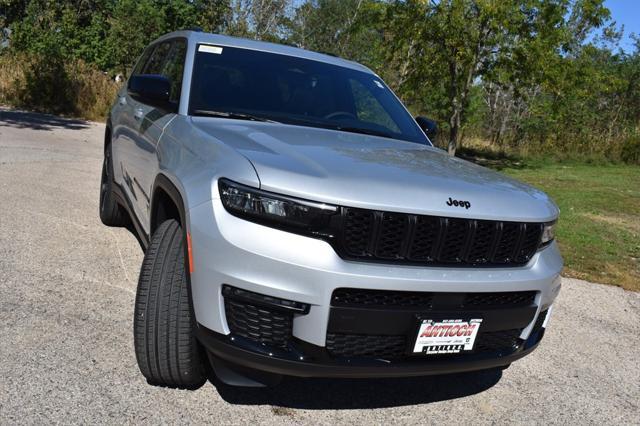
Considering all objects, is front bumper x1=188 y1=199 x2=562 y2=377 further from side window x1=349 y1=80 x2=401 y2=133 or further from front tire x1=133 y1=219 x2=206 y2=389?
side window x1=349 y1=80 x2=401 y2=133

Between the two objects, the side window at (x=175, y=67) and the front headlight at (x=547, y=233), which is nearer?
the front headlight at (x=547, y=233)

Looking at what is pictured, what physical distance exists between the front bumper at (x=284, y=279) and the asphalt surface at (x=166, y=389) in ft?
1.81

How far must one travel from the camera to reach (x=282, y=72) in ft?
12.8

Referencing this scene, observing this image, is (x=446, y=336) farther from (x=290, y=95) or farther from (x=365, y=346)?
(x=290, y=95)

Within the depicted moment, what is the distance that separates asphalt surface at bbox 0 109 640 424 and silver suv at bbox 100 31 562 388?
0.88 feet

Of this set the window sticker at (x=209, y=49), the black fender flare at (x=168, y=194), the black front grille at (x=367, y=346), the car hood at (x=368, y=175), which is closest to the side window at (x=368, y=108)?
the car hood at (x=368, y=175)

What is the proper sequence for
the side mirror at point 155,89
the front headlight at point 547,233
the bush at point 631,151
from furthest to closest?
the bush at point 631,151 → the side mirror at point 155,89 → the front headlight at point 547,233

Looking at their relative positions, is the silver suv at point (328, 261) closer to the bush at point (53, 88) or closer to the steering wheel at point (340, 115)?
the steering wheel at point (340, 115)

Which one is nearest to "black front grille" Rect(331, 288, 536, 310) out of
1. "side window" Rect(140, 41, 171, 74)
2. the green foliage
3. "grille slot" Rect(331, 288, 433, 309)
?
"grille slot" Rect(331, 288, 433, 309)

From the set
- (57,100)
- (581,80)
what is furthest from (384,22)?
(57,100)

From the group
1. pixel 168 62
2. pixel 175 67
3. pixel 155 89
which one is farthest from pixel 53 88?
pixel 155 89

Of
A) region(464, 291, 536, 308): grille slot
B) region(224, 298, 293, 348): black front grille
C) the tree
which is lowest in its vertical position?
region(224, 298, 293, 348): black front grille

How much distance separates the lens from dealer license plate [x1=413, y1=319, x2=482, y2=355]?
2.46 meters

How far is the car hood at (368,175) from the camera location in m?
2.36
